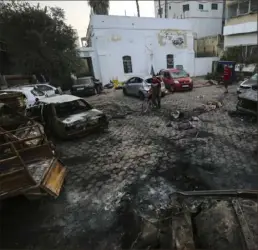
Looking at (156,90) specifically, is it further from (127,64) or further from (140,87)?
(127,64)

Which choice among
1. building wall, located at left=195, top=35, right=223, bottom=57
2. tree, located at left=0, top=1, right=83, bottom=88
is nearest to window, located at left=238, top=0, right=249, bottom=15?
A: building wall, located at left=195, top=35, right=223, bottom=57

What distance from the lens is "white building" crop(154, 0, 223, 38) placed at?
29.1m

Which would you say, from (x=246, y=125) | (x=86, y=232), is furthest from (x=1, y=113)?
(x=246, y=125)

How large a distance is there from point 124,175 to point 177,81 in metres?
11.0

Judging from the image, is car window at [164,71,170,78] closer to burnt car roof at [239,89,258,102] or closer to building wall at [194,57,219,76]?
burnt car roof at [239,89,258,102]

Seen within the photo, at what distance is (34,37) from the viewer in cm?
1634

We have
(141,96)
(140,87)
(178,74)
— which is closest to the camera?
(140,87)

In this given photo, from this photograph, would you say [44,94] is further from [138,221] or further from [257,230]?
[257,230]

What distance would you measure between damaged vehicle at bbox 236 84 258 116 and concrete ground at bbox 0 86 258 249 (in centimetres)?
51

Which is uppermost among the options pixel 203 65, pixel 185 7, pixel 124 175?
pixel 185 7

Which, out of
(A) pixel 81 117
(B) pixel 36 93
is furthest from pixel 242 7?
(A) pixel 81 117

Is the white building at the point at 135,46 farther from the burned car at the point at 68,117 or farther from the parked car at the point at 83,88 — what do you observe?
the burned car at the point at 68,117

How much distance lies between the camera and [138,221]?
3443 millimetres

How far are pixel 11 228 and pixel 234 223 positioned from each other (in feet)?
11.7
